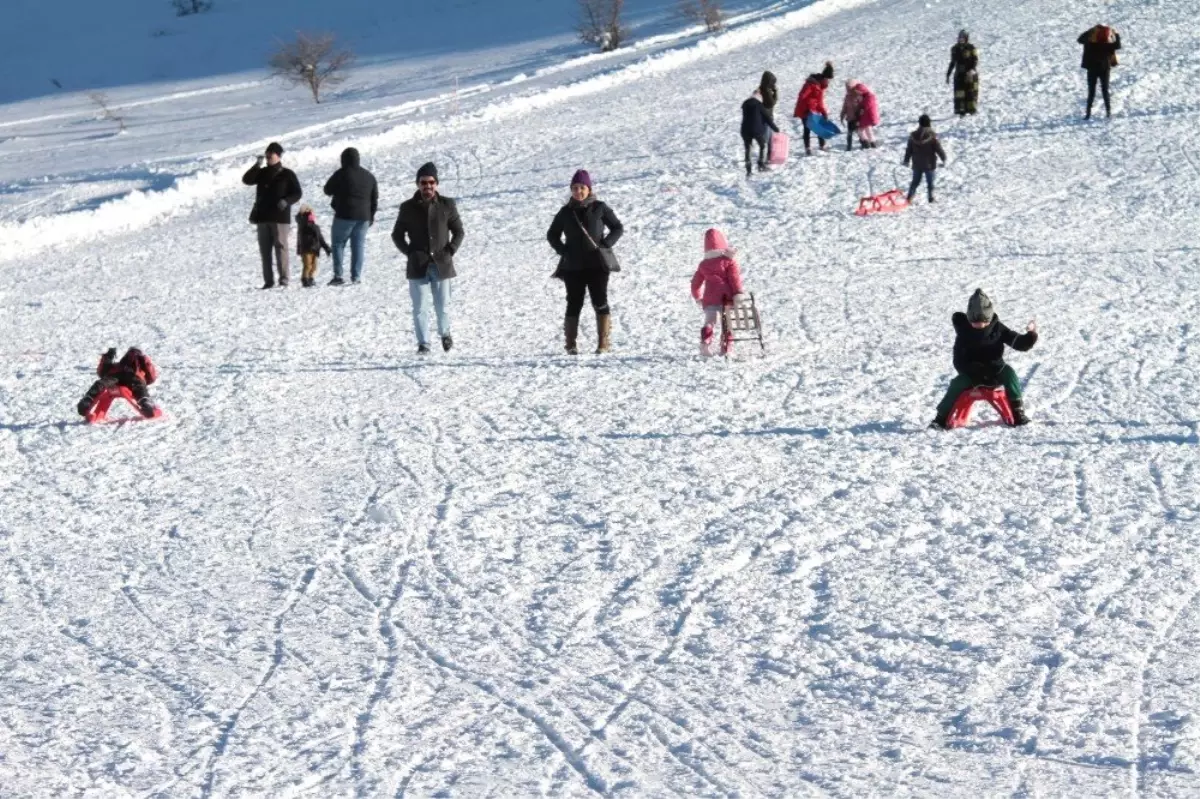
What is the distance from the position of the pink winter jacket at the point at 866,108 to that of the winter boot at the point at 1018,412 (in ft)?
40.1

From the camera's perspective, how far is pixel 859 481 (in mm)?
8555

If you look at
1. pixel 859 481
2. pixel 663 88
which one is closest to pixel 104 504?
pixel 859 481

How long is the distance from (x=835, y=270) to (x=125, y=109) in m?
36.6

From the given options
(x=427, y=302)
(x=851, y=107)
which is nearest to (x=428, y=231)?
(x=427, y=302)

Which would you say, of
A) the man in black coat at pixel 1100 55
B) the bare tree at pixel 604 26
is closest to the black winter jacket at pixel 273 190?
the man in black coat at pixel 1100 55

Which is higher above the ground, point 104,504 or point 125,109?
point 125,109

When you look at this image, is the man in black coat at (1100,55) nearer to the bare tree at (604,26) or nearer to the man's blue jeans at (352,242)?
the man's blue jeans at (352,242)

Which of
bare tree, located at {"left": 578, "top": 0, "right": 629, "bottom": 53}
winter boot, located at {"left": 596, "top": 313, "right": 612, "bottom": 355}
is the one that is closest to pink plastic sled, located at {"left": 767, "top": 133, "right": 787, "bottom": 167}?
winter boot, located at {"left": 596, "top": 313, "right": 612, "bottom": 355}

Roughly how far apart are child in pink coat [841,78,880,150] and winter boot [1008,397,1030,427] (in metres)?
12.2

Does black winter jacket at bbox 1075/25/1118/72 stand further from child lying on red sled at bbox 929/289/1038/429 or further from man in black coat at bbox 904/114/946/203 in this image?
child lying on red sled at bbox 929/289/1038/429

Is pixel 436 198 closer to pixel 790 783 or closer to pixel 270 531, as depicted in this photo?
pixel 270 531

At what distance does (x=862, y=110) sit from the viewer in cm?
2122

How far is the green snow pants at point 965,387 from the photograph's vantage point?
9266mm

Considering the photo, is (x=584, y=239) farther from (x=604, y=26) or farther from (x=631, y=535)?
(x=604, y=26)
